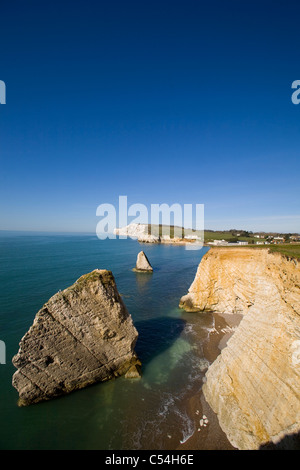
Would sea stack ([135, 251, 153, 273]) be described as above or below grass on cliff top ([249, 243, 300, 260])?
below

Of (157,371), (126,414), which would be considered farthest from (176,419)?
(157,371)

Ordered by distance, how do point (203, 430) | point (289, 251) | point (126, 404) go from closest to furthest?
point (203, 430), point (126, 404), point (289, 251)

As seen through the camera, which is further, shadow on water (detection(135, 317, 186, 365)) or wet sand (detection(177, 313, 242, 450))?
shadow on water (detection(135, 317, 186, 365))

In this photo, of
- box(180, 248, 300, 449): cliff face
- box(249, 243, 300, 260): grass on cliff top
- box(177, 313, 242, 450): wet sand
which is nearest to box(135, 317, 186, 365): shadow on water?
box(177, 313, 242, 450): wet sand

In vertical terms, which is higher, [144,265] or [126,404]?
[144,265]

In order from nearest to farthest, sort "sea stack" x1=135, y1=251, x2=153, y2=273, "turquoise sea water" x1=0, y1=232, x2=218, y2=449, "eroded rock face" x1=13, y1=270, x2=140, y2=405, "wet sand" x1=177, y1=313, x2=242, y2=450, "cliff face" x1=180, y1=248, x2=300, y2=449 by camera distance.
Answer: "cliff face" x1=180, y1=248, x2=300, y2=449 → "wet sand" x1=177, y1=313, x2=242, y2=450 → "turquoise sea water" x1=0, y1=232, x2=218, y2=449 → "eroded rock face" x1=13, y1=270, x2=140, y2=405 → "sea stack" x1=135, y1=251, x2=153, y2=273

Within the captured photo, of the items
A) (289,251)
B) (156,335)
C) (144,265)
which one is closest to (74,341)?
(156,335)

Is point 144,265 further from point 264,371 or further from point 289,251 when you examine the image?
point 264,371

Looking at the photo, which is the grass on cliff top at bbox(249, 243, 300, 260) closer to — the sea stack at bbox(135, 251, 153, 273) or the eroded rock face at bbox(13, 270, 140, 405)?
the eroded rock face at bbox(13, 270, 140, 405)
